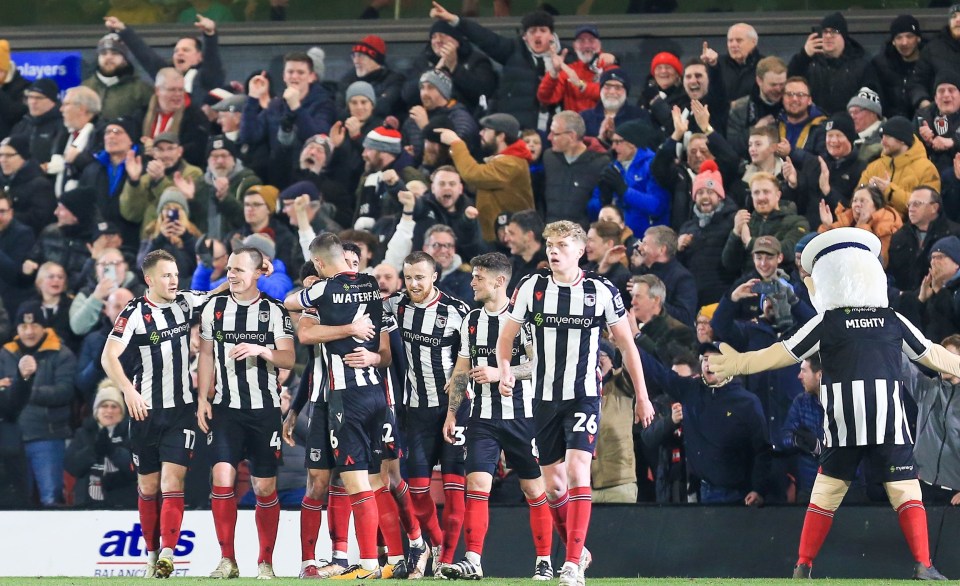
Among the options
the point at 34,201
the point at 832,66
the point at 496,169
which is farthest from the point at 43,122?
the point at 832,66

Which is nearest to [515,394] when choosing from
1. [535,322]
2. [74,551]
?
[535,322]

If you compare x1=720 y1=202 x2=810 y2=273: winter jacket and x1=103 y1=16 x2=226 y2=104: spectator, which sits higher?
x1=103 y1=16 x2=226 y2=104: spectator

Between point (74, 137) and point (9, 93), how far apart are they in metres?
1.40

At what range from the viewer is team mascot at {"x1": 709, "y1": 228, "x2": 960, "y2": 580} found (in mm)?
9016

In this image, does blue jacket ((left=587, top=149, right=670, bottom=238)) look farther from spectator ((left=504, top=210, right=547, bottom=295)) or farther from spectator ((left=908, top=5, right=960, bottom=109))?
spectator ((left=908, top=5, right=960, bottom=109))

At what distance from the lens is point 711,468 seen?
1091cm

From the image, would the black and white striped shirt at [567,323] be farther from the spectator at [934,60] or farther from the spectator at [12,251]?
the spectator at [12,251]

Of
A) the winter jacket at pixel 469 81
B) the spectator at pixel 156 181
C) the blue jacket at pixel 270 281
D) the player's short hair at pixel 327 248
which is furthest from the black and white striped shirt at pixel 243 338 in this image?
the winter jacket at pixel 469 81

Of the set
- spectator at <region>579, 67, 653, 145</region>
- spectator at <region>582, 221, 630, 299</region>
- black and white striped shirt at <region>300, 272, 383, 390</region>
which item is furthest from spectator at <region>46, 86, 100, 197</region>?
black and white striped shirt at <region>300, 272, 383, 390</region>

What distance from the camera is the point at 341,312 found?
9.65 metres

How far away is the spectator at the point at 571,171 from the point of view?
13102 millimetres

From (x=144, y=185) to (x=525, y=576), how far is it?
227 inches

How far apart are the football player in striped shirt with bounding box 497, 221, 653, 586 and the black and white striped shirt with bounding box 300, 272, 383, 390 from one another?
1133mm

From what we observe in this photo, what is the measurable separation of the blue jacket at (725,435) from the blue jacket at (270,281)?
11.5 feet
